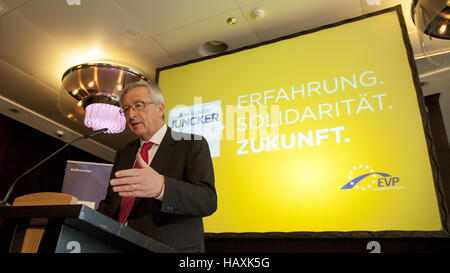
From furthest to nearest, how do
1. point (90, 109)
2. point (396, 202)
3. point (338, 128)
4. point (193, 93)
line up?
1. point (90, 109)
2. point (193, 93)
3. point (338, 128)
4. point (396, 202)

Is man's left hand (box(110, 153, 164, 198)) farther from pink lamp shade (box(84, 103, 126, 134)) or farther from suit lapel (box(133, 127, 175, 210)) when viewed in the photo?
pink lamp shade (box(84, 103, 126, 134))

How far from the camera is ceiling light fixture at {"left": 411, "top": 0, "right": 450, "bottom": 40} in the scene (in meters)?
2.04

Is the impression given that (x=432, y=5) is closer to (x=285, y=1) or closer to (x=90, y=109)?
(x=285, y=1)

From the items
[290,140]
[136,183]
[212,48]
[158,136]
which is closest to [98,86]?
[212,48]

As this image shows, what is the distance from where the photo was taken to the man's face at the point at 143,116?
4.83ft

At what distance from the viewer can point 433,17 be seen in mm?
2102

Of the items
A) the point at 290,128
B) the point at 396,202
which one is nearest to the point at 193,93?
the point at 290,128

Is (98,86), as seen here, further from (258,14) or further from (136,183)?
(136,183)

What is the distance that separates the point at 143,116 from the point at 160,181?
61 centimetres

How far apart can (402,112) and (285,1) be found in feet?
3.86

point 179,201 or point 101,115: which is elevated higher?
point 101,115

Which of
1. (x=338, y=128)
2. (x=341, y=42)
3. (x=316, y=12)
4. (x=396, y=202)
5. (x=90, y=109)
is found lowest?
(x=396, y=202)

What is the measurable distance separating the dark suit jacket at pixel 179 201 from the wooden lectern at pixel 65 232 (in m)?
0.19

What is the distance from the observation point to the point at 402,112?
7.32ft
